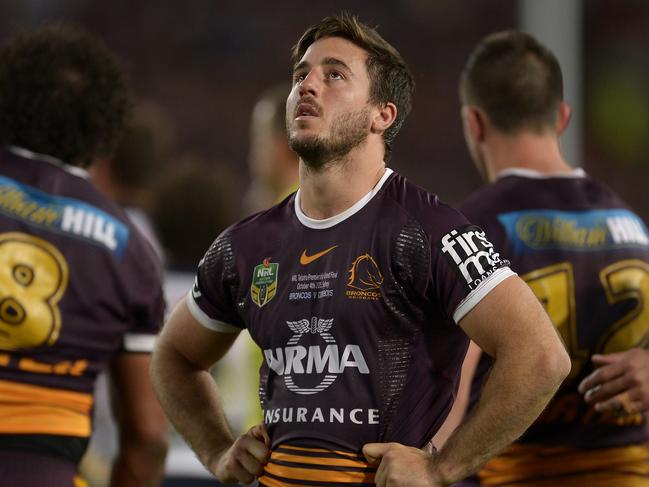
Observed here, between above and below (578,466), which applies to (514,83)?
above

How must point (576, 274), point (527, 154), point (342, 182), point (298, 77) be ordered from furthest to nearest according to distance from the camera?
1. point (527, 154)
2. point (576, 274)
3. point (298, 77)
4. point (342, 182)

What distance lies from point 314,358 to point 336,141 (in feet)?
1.89

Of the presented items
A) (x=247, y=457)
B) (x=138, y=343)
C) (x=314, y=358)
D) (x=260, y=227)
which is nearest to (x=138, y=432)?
(x=138, y=343)

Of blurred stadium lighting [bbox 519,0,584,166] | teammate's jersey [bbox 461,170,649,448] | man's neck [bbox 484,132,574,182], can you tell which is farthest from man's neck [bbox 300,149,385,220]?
blurred stadium lighting [bbox 519,0,584,166]

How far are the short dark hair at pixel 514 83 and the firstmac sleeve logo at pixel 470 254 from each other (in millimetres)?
1398

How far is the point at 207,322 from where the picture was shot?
3477 mm

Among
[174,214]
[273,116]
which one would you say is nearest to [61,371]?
[273,116]

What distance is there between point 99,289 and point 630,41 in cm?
1387

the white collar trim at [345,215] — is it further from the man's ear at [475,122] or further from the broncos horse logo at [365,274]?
the man's ear at [475,122]

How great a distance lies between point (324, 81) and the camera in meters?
3.23

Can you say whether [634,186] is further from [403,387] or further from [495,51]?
[403,387]

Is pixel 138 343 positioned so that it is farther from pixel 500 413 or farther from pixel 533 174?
pixel 500 413

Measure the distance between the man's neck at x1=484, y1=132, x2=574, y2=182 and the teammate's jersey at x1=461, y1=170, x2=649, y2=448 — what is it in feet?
0.38

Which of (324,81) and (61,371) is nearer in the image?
(324,81)
